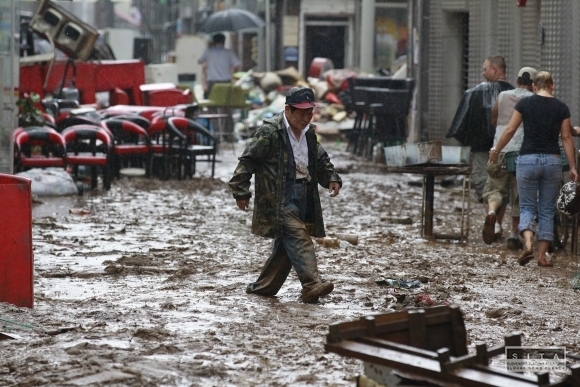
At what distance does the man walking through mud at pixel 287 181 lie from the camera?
9344mm

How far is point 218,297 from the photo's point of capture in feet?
31.4

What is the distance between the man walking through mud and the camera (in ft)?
30.7

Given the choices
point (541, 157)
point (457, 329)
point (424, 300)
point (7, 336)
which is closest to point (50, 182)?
point (541, 157)

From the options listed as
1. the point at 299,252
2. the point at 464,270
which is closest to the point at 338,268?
the point at 464,270

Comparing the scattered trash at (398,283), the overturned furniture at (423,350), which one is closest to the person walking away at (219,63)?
the scattered trash at (398,283)

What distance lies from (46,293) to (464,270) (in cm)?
381

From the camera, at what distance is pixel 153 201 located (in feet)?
57.4

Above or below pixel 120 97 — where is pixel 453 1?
above

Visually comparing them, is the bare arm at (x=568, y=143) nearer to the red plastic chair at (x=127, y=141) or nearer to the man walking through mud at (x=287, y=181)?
the man walking through mud at (x=287, y=181)

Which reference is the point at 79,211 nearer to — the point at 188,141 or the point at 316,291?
the point at 188,141

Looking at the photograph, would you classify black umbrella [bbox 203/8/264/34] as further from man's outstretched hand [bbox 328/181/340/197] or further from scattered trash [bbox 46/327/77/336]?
scattered trash [bbox 46/327/77/336]

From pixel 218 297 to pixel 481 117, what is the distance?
5643 millimetres

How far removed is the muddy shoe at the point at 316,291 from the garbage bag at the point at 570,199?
3.35 metres

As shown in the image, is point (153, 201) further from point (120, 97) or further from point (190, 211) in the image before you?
point (120, 97)
